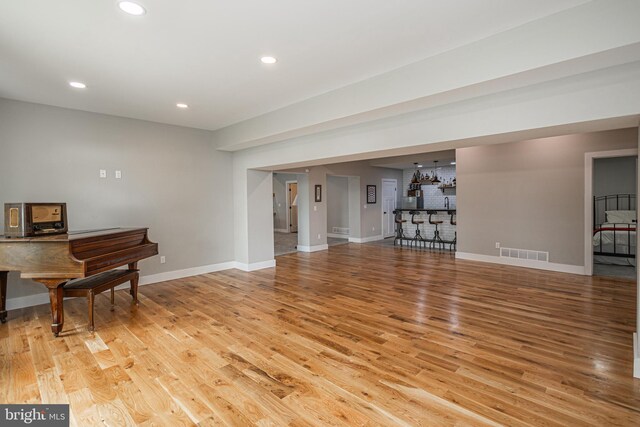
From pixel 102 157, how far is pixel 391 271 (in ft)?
16.9

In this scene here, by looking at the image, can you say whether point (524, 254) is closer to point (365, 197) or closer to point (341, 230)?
point (365, 197)

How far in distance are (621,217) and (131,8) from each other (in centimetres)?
987

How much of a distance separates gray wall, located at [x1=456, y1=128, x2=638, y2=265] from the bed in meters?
1.83

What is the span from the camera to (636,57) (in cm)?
214

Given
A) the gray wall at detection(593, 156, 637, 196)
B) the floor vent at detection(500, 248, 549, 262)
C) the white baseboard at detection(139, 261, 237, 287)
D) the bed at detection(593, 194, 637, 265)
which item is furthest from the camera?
the gray wall at detection(593, 156, 637, 196)

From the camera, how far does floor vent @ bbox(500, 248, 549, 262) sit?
231 inches

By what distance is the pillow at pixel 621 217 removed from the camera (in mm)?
7152

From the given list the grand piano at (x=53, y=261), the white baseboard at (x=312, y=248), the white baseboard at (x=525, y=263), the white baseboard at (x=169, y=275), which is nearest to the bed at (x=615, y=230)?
the white baseboard at (x=525, y=263)

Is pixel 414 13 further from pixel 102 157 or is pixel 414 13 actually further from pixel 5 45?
pixel 102 157

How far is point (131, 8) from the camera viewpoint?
214 cm

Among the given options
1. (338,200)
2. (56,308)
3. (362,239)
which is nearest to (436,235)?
(362,239)

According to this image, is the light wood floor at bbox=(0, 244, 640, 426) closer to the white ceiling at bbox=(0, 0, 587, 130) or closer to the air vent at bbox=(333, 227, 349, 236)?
the white ceiling at bbox=(0, 0, 587, 130)

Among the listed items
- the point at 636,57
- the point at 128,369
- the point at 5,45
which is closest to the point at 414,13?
the point at 636,57

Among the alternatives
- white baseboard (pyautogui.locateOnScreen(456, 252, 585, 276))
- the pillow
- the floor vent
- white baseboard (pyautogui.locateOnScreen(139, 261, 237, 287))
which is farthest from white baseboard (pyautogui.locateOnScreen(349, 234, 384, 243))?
the pillow
